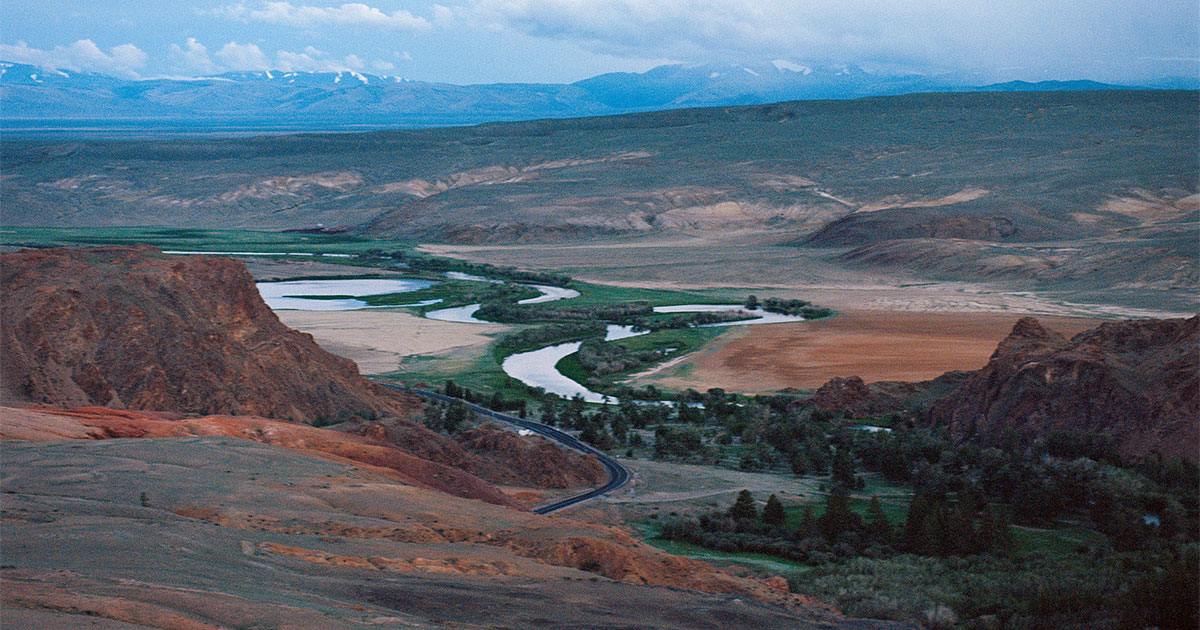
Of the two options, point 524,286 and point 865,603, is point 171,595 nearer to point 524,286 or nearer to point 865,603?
point 865,603

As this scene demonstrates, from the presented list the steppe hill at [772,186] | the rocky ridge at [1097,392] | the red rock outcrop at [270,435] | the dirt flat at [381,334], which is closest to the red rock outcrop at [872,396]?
the rocky ridge at [1097,392]

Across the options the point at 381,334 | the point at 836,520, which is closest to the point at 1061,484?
the point at 836,520

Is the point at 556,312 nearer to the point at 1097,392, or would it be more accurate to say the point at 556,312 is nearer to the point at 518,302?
the point at 518,302

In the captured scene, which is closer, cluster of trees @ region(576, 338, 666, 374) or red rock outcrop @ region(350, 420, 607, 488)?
red rock outcrop @ region(350, 420, 607, 488)

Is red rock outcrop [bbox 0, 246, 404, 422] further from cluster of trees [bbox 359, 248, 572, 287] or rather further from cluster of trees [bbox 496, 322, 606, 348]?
cluster of trees [bbox 359, 248, 572, 287]

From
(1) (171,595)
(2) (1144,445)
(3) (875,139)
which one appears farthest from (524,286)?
(3) (875,139)

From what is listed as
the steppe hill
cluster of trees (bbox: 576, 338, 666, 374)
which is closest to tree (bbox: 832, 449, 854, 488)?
cluster of trees (bbox: 576, 338, 666, 374)

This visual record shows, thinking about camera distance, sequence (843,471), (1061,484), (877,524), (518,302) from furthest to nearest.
Answer: 1. (518,302)
2. (843,471)
3. (1061,484)
4. (877,524)
